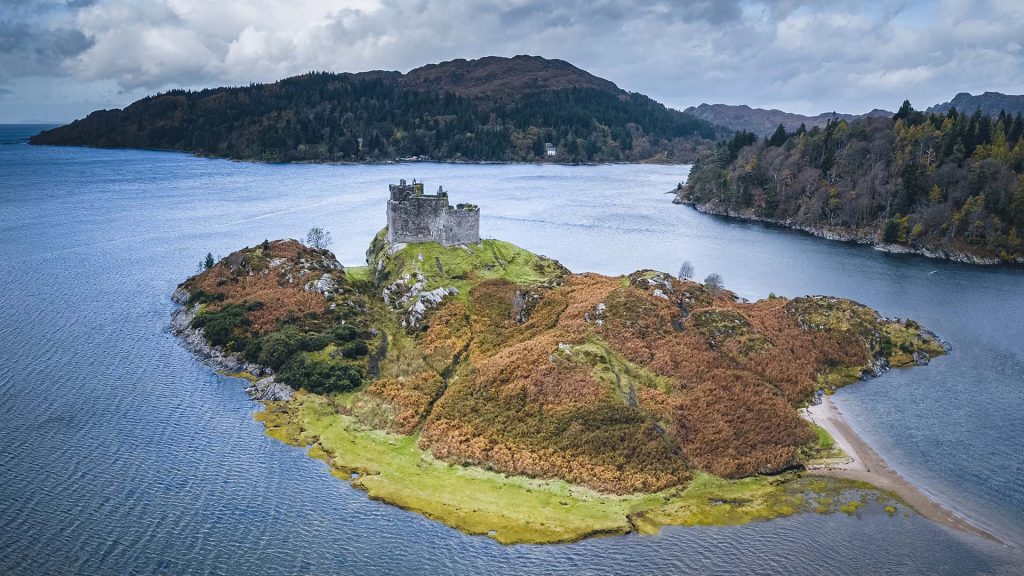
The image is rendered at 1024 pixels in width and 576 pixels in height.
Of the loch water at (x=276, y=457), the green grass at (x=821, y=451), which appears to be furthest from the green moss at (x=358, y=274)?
the green grass at (x=821, y=451)

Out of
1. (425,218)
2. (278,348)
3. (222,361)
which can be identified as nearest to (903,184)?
(425,218)

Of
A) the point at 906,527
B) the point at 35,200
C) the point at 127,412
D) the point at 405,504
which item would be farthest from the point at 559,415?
the point at 35,200

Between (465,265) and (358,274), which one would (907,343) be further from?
(358,274)

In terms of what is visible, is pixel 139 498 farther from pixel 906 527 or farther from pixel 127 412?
pixel 906 527

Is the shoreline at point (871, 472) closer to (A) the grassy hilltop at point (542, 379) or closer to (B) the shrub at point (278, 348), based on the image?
(A) the grassy hilltop at point (542, 379)

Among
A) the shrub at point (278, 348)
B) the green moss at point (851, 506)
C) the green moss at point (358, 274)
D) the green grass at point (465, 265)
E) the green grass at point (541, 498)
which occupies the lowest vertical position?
the green moss at point (851, 506)

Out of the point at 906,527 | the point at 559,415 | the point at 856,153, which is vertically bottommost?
the point at 906,527
